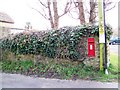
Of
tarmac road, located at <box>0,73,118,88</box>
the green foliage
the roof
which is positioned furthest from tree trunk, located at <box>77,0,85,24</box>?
Result: the roof

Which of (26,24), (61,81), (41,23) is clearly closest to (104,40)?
(61,81)

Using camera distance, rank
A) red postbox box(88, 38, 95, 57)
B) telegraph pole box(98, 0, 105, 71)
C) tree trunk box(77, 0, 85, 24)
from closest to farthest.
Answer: telegraph pole box(98, 0, 105, 71) < red postbox box(88, 38, 95, 57) < tree trunk box(77, 0, 85, 24)

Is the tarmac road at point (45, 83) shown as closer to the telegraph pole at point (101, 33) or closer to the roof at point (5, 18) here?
the telegraph pole at point (101, 33)

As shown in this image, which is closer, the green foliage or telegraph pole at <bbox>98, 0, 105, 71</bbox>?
telegraph pole at <bbox>98, 0, 105, 71</bbox>

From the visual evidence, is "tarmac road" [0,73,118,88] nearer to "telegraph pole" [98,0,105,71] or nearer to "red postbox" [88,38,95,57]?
"telegraph pole" [98,0,105,71]

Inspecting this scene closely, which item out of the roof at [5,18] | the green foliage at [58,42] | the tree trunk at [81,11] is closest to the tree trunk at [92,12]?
the tree trunk at [81,11]

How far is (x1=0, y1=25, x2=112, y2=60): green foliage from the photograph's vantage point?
26.8ft

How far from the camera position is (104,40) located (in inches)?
305

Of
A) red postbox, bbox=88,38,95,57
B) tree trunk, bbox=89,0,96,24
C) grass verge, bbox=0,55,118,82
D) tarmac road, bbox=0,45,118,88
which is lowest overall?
tarmac road, bbox=0,45,118,88

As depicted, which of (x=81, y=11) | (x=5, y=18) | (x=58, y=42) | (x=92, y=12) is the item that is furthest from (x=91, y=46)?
(x=5, y=18)

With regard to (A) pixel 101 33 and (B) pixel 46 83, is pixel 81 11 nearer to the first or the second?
(A) pixel 101 33

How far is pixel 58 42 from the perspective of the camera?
8.52 meters

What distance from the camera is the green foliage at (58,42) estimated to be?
26.8 ft

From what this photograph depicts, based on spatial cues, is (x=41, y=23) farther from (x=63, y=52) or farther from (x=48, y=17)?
(x=63, y=52)
